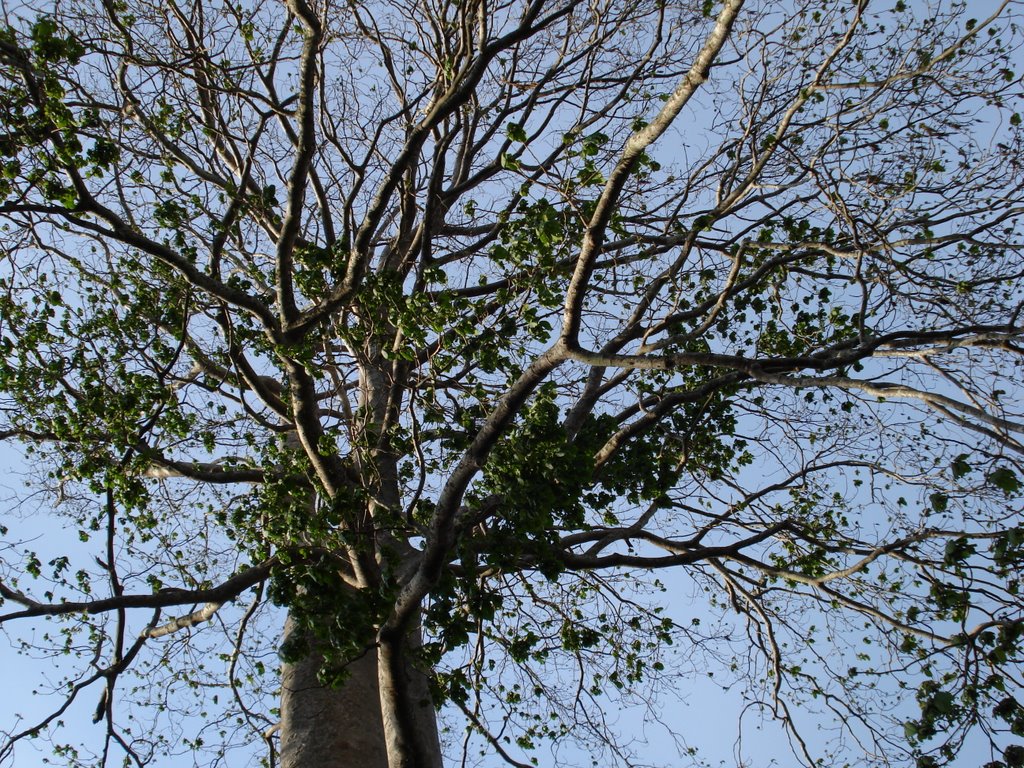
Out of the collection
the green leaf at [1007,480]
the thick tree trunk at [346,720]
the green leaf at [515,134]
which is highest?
the green leaf at [515,134]

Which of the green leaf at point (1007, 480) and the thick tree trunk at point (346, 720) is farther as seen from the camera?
the thick tree trunk at point (346, 720)

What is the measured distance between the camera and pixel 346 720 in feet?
19.1

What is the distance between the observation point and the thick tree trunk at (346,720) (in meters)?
5.16

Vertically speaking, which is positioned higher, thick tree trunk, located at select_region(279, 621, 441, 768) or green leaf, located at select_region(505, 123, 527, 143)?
green leaf, located at select_region(505, 123, 527, 143)

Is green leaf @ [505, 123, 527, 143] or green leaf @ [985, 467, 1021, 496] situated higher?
green leaf @ [505, 123, 527, 143]

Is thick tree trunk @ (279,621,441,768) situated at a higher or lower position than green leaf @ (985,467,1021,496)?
higher

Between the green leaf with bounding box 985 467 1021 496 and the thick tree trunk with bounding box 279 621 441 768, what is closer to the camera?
the green leaf with bounding box 985 467 1021 496

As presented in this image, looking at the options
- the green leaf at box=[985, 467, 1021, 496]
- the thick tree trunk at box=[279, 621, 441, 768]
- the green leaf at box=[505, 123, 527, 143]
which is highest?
the green leaf at box=[505, 123, 527, 143]

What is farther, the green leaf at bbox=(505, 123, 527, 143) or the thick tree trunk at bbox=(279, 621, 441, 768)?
the thick tree trunk at bbox=(279, 621, 441, 768)

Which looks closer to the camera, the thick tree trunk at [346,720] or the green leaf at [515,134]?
the green leaf at [515,134]

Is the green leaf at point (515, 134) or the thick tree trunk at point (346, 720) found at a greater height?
the green leaf at point (515, 134)

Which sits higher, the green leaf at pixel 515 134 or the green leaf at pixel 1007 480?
the green leaf at pixel 515 134

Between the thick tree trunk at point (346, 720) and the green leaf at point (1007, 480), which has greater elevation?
the thick tree trunk at point (346, 720)

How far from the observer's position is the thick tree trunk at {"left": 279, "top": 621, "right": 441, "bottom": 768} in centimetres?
516
